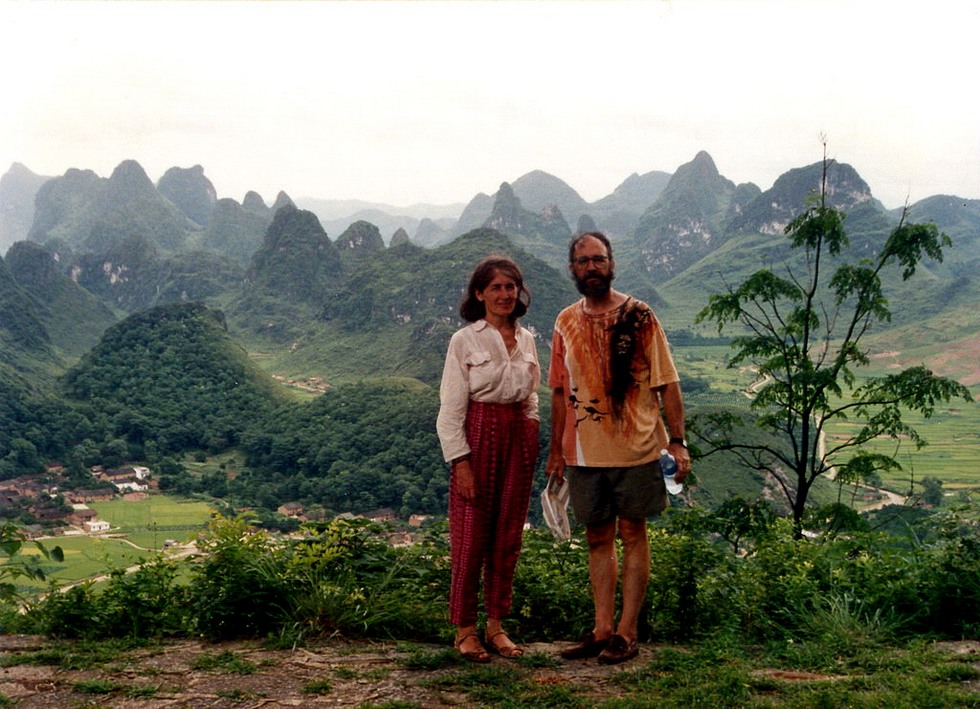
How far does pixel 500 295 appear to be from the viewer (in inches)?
96.3

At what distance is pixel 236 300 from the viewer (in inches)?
3189

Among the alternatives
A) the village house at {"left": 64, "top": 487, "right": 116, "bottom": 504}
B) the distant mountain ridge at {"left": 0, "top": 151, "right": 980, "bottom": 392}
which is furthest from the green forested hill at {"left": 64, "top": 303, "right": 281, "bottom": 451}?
the distant mountain ridge at {"left": 0, "top": 151, "right": 980, "bottom": 392}

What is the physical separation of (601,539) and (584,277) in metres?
0.86

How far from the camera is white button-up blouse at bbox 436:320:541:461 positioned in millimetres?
2410

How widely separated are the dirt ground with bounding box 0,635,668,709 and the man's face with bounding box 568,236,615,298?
1196 mm

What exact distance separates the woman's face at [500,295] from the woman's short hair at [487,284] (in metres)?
0.01

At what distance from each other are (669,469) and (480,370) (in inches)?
26.8

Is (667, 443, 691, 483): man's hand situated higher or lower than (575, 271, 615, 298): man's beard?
lower

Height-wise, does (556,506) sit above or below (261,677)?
above

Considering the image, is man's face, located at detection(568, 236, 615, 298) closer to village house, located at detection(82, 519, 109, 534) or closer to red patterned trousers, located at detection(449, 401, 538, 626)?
red patterned trousers, located at detection(449, 401, 538, 626)

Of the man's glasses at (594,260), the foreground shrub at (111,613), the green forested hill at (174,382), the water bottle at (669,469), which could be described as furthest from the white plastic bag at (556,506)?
the green forested hill at (174,382)

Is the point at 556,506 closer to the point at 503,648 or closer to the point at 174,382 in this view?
the point at 503,648

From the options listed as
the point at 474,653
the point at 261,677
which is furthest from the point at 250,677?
the point at 474,653

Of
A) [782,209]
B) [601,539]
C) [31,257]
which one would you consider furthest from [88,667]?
[782,209]
